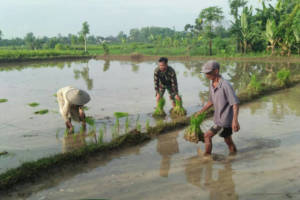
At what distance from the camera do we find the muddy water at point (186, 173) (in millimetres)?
2977

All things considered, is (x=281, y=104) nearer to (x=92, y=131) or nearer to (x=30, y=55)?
(x=92, y=131)

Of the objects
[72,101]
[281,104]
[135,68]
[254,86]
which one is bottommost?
[281,104]

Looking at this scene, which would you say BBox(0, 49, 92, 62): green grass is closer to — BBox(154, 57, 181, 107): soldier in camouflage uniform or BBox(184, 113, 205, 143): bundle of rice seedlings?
BBox(154, 57, 181, 107): soldier in camouflage uniform

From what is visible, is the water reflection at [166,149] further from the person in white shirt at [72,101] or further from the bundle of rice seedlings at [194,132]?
the person in white shirt at [72,101]

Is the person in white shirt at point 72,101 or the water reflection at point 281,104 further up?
the person in white shirt at point 72,101

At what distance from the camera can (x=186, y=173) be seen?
11.3 feet

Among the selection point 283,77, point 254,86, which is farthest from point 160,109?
point 283,77

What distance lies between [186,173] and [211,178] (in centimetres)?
31

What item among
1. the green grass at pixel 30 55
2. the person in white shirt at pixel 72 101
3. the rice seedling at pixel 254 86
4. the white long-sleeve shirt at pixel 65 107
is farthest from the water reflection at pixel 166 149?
the green grass at pixel 30 55

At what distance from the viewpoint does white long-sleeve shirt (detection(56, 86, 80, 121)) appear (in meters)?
4.63

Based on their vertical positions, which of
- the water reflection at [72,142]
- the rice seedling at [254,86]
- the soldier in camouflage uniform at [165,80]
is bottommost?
the water reflection at [72,142]

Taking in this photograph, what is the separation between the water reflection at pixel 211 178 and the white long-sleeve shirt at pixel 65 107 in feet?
6.95

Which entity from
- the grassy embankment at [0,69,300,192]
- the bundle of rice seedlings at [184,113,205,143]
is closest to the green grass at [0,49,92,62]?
the grassy embankment at [0,69,300,192]

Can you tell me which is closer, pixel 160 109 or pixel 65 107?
pixel 65 107
